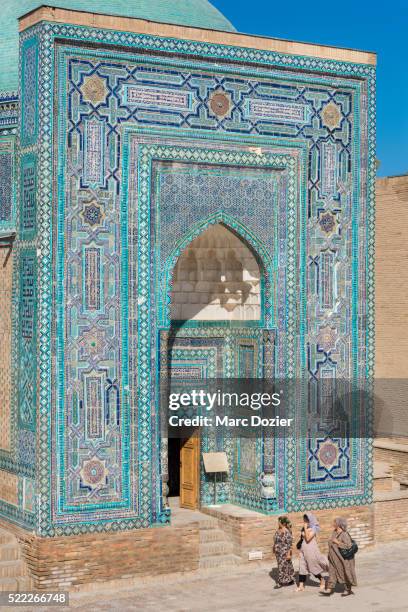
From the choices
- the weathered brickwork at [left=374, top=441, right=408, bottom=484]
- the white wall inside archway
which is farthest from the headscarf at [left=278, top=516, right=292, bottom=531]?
the weathered brickwork at [left=374, top=441, right=408, bottom=484]

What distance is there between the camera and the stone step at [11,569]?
38.7 feet

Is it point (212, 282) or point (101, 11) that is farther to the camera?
point (212, 282)

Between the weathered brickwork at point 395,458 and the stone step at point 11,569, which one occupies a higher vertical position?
the weathered brickwork at point 395,458

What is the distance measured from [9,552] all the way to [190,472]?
286 centimetres

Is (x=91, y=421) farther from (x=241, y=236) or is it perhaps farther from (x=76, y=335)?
(x=241, y=236)

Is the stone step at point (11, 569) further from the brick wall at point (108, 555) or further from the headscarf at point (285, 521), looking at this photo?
the headscarf at point (285, 521)

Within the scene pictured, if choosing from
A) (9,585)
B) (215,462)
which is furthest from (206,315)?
(9,585)

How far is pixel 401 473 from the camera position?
17.3m

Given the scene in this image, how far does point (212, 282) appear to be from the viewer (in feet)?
46.9

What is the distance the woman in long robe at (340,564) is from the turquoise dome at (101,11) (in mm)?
6154

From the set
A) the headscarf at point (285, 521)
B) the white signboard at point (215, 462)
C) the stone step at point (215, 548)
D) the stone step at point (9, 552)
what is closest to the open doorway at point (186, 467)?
the white signboard at point (215, 462)

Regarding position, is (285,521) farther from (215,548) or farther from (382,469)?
(382,469)

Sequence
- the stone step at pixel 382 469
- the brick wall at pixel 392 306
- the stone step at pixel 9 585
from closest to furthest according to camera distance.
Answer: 1. the stone step at pixel 9 585
2. the stone step at pixel 382 469
3. the brick wall at pixel 392 306

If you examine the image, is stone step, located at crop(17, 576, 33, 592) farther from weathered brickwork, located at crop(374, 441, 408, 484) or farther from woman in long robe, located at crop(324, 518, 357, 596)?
weathered brickwork, located at crop(374, 441, 408, 484)
